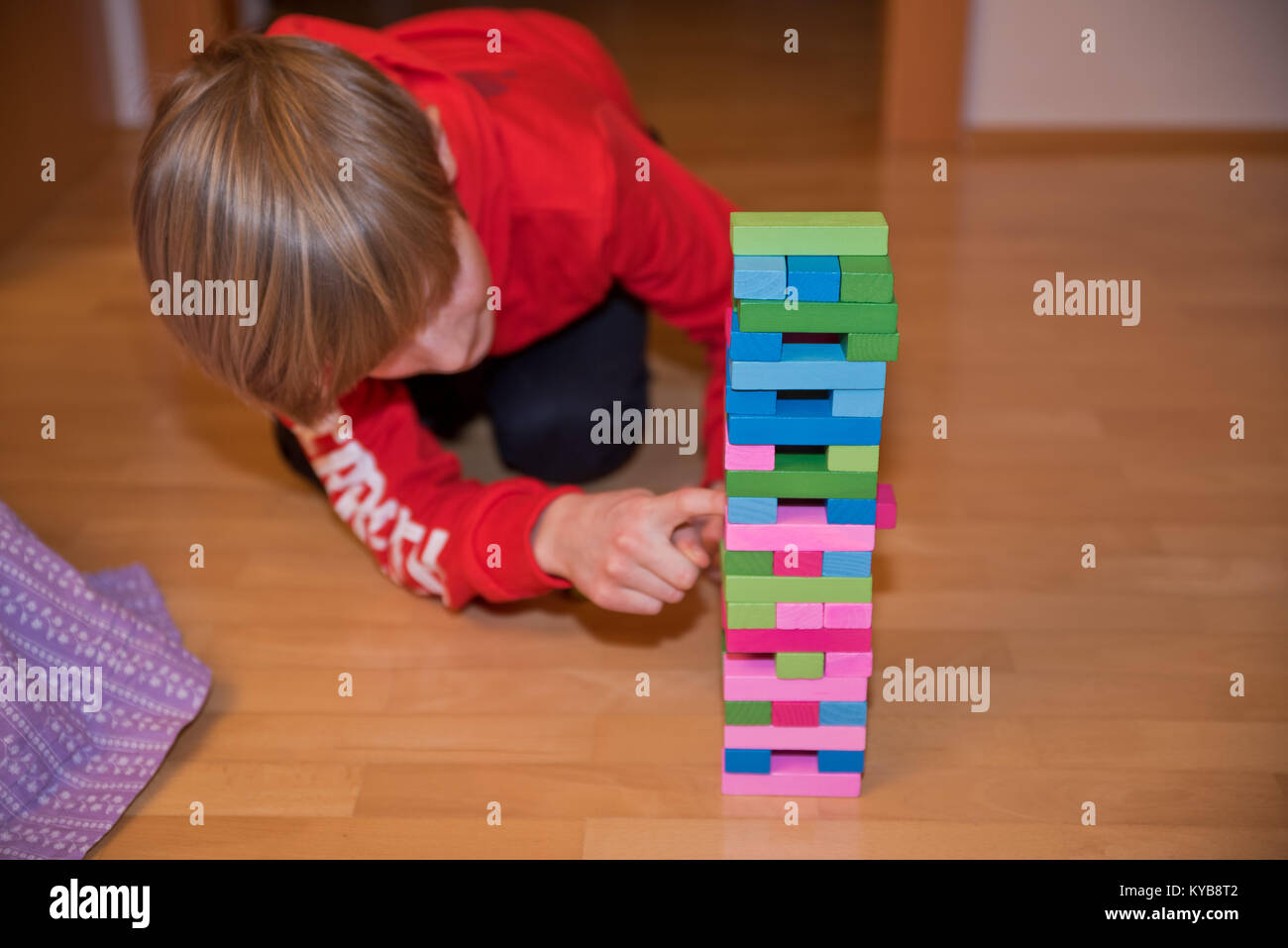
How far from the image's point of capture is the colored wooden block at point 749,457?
906 mm

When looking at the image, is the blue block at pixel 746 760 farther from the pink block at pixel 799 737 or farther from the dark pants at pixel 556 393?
the dark pants at pixel 556 393

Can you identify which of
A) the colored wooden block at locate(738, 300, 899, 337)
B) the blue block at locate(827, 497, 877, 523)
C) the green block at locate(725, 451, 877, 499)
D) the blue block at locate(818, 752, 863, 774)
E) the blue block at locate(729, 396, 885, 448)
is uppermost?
the colored wooden block at locate(738, 300, 899, 337)

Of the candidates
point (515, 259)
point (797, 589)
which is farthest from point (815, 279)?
→ point (515, 259)

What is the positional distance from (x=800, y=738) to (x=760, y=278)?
378 mm

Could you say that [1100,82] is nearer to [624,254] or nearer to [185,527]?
[624,254]

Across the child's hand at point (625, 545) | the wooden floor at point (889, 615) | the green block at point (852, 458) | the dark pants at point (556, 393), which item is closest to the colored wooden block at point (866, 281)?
the green block at point (852, 458)

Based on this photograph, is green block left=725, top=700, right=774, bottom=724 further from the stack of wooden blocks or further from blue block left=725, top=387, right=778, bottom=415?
blue block left=725, top=387, right=778, bottom=415

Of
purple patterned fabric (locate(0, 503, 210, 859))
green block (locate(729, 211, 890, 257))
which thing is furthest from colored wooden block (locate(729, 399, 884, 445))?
purple patterned fabric (locate(0, 503, 210, 859))

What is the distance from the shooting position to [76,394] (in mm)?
1688

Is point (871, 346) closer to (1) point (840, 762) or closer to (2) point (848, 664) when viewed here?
(2) point (848, 664)

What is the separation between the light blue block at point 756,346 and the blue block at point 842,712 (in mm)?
290

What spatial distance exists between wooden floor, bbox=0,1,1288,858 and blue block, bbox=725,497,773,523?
0.28 metres

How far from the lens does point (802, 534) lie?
94cm

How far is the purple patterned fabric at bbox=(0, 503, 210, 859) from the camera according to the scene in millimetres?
1064
